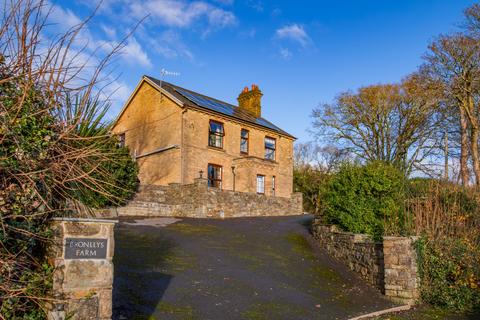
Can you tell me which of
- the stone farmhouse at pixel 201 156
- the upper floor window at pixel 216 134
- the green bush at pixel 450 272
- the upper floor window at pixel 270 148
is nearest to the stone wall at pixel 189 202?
the stone farmhouse at pixel 201 156

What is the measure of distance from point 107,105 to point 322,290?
7729mm

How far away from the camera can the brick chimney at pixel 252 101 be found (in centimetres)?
3340

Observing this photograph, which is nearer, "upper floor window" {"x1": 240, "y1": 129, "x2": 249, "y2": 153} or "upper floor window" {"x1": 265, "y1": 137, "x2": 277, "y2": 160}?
"upper floor window" {"x1": 240, "y1": 129, "x2": 249, "y2": 153}

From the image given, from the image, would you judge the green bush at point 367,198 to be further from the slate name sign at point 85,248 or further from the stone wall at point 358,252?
the slate name sign at point 85,248

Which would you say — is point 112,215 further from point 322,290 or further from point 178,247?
point 322,290

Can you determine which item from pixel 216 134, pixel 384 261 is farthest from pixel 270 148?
pixel 384 261

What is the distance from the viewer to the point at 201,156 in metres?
24.6

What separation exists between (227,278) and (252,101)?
984 inches

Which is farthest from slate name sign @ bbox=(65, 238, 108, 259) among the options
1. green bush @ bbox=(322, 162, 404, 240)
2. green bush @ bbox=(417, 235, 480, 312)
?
green bush @ bbox=(322, 162, 404, 240)

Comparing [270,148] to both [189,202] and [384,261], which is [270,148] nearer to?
[189,202]

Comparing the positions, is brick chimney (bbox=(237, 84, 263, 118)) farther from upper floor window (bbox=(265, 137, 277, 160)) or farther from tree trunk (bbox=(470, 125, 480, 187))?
tree trunk (bbox=(470, 125, 480, 187))

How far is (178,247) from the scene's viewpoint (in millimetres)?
12195

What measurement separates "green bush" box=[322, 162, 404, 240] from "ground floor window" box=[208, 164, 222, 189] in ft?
40.2

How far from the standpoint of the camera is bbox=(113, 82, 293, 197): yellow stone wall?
948 inches
